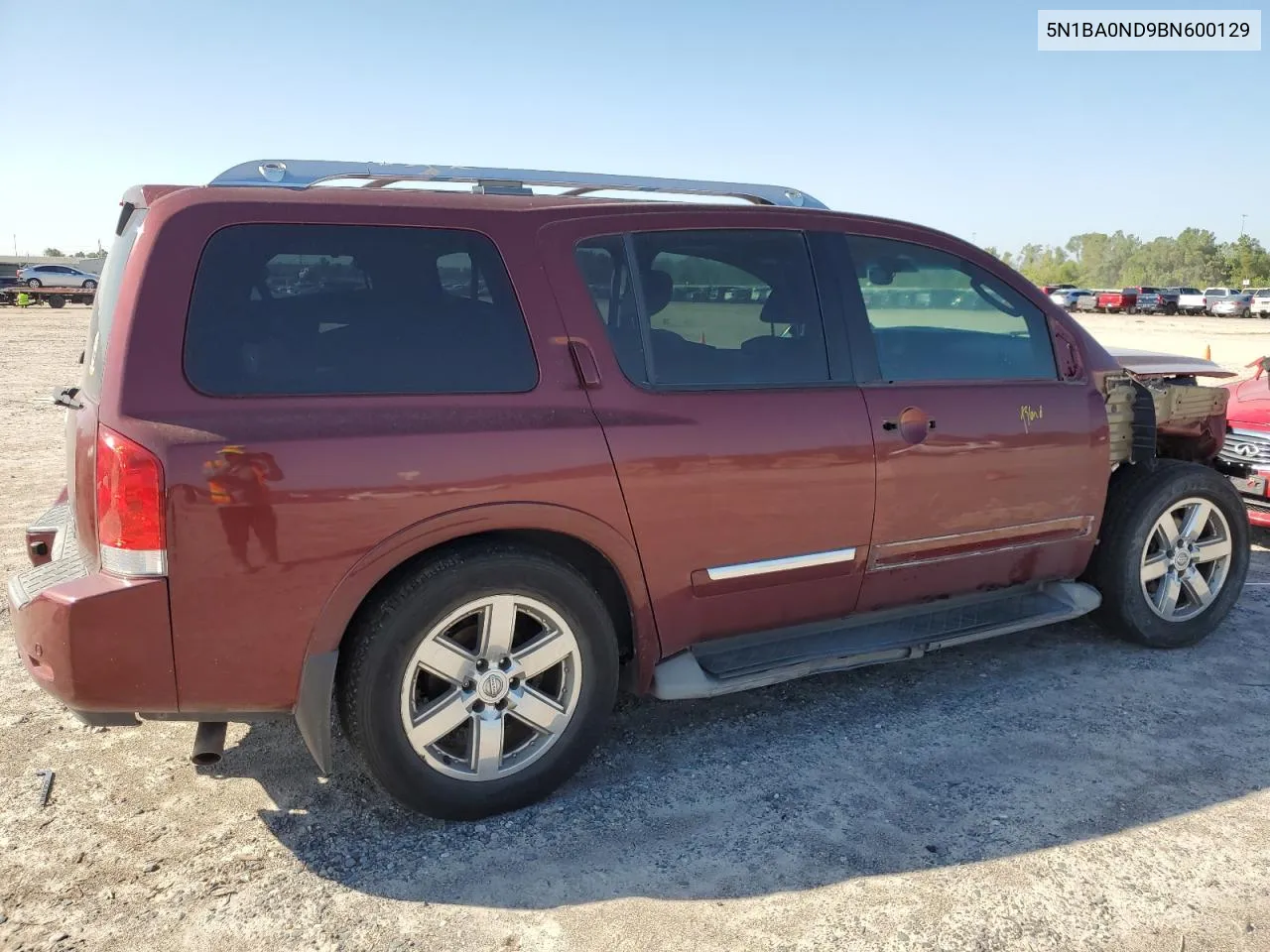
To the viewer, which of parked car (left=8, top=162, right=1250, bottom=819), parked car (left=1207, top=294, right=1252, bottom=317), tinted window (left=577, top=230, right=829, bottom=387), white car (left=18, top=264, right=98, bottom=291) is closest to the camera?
parked car (left=8, top=162, right=1250, bottom=819)

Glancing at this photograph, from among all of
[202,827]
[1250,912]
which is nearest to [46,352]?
[202,827]

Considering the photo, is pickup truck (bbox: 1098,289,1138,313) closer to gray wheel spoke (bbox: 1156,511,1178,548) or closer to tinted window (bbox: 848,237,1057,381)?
gray wheel spoke (bbox: 1156,511,1178,548)

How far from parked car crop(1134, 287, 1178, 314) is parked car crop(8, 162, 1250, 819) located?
58.6 meters

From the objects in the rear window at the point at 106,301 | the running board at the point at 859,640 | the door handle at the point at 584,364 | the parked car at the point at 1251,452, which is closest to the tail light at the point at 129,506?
the rear window at the point at 106,301

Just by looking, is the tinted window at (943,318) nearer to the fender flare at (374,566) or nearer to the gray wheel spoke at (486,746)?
the fender flare at (374,566)

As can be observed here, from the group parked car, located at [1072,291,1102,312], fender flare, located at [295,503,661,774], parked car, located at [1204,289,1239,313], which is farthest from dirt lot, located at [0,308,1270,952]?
parked car, located at [1072,291,1102,312]

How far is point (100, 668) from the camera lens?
2627 millimetres

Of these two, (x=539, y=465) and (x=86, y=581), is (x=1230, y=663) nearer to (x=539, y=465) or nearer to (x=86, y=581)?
(x=539, y=465)

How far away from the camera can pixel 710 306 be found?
358 centimetres

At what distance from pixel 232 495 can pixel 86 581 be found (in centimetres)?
46

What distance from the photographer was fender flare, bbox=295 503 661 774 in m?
2.81

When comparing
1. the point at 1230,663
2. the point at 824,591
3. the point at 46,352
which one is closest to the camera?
the point at 824,591

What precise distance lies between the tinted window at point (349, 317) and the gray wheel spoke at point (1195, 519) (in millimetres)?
3317

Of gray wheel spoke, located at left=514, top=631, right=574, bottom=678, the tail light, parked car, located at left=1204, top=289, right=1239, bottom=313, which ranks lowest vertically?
gray wheel spoke, located at left=514, top=631, right=574, bottom=678
